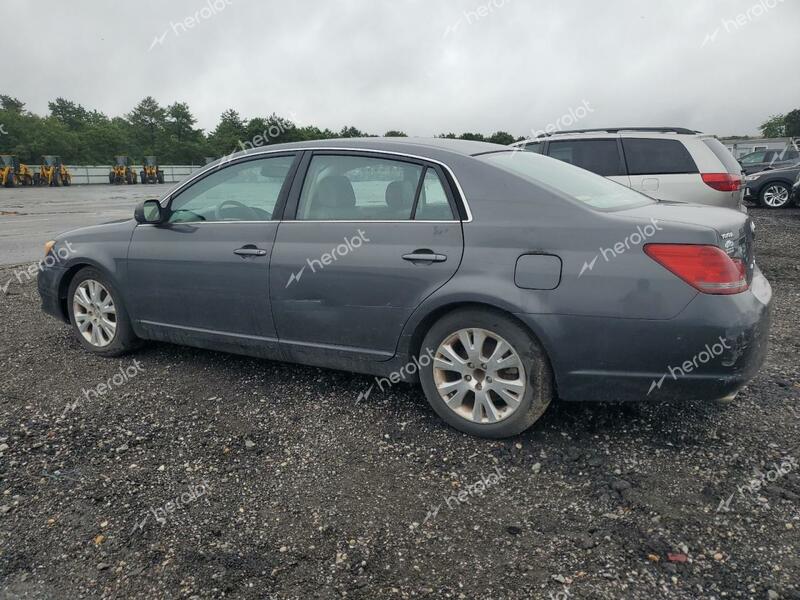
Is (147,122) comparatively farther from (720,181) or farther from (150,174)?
(720,181)

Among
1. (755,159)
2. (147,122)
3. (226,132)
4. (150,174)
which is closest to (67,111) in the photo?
(147,122)

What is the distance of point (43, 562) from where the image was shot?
2.43 m

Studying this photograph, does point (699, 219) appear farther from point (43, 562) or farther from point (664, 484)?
point (43, 562)

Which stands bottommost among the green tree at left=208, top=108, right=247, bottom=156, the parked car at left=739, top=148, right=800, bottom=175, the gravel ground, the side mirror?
the gravel ground

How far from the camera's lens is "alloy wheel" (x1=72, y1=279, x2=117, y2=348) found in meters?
4.71

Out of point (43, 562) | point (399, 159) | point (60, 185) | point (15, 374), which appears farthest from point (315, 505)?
point (60, 185)

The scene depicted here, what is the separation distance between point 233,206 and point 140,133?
8791cm

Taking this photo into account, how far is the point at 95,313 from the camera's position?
188 inches

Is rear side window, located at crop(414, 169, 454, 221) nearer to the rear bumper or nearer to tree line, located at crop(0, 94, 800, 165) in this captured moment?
the rear bumper

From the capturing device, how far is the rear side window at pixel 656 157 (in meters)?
7.76

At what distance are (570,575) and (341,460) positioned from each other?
131 cm

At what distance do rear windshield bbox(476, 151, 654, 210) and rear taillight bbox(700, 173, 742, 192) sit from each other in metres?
4.32

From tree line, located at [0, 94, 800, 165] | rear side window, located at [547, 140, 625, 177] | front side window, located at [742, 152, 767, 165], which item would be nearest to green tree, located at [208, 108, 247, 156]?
tree line, located at [0, 94, 800, 165]

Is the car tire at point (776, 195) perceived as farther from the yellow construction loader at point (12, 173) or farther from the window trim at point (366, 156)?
the yellow construction loader at point (12, 173)
